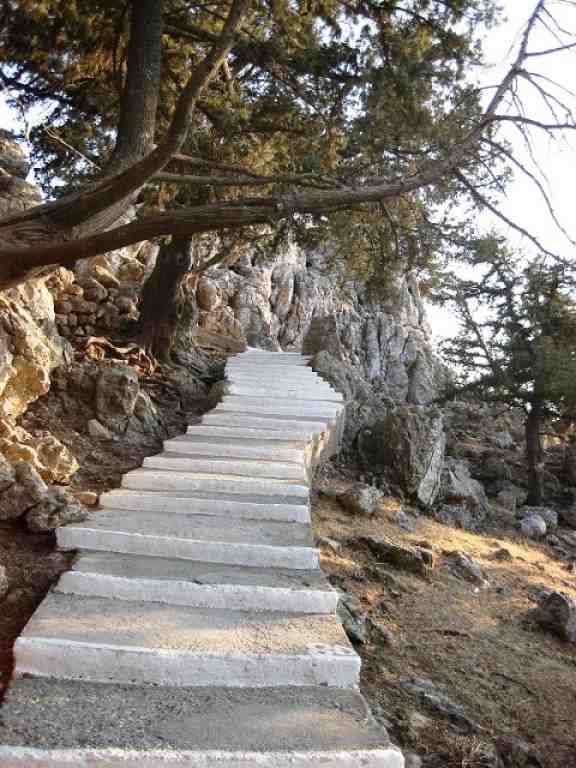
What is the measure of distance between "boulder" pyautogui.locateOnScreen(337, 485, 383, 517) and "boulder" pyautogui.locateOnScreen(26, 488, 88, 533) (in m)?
3.78

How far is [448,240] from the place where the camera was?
7.97 metres

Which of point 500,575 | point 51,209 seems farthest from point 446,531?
point 51,209

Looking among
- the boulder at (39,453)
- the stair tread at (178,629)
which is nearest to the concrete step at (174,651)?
the stair tread at (178,629)

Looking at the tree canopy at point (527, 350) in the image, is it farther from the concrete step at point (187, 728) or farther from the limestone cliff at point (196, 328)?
the concrete step at point (187, 728)

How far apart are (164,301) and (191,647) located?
7.94 m

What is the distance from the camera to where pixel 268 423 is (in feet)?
25.9

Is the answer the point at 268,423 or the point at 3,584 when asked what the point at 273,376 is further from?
the point at 3,584

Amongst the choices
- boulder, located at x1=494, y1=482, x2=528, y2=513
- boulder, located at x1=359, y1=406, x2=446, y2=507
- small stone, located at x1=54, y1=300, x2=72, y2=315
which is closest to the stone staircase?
boulder, located at x1=359, y1=406, x2=446, y2=507

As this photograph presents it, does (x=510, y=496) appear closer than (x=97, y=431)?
No

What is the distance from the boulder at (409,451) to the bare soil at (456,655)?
2137 millimetres

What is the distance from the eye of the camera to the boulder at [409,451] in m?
9.36

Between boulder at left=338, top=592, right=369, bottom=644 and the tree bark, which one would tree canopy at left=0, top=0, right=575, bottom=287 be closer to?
the tree bark

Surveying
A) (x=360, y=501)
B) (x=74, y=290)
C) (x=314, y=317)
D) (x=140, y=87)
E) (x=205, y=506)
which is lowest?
(x=360, y=501)

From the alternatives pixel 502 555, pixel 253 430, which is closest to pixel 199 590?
pixel 253 430
